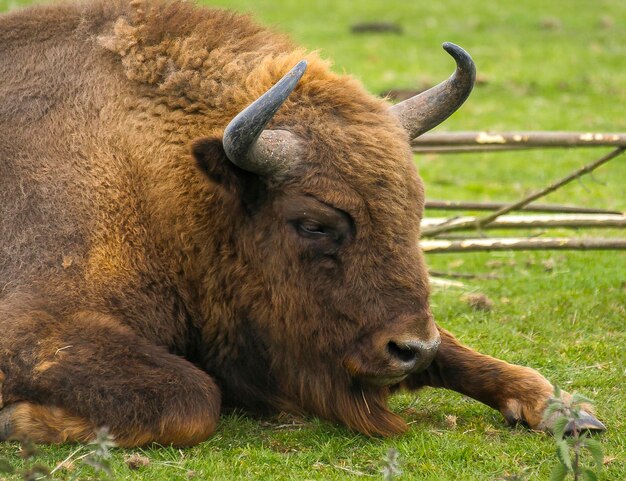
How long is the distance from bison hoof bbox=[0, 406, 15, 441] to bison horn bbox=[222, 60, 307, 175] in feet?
5.23

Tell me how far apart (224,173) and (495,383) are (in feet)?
5.77

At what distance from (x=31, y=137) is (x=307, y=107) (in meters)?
1.46

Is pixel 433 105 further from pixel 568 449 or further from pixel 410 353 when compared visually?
pixel 568 449

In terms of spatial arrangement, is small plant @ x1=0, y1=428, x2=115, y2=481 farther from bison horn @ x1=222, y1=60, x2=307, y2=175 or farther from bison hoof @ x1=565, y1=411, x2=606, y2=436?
bison hoof @ x1=565, y1=411, x2=606, y2=436

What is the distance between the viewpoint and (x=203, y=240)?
5.44m

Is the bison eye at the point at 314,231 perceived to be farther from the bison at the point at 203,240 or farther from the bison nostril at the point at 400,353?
the bison nostril at the point at 400,353

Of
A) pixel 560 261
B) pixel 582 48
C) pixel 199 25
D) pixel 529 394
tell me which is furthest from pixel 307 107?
pixel 582 48

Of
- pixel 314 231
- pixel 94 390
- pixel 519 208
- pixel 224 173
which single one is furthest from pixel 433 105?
pixel 519 208

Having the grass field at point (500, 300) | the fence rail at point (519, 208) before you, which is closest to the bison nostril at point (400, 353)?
the grass field at point (500, 300)

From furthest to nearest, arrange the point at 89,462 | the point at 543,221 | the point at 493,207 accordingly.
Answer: the point at 493,207 → the point at 543,221 → the point at 89,462

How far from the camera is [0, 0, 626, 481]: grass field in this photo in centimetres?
488

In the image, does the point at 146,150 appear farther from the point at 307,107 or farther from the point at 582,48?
the point at 582,48

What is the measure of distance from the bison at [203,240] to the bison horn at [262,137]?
0.03 ft

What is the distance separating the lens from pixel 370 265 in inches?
200
